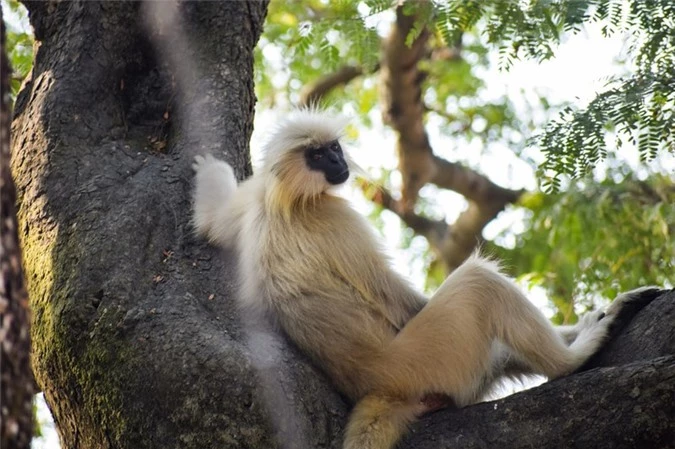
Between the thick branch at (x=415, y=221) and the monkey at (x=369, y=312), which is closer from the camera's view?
the monkey at (x=369, y=312)

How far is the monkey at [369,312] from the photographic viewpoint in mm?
5492

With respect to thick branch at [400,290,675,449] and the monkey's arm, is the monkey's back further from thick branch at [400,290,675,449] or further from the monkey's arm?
thick branch at [400,290,675,449]

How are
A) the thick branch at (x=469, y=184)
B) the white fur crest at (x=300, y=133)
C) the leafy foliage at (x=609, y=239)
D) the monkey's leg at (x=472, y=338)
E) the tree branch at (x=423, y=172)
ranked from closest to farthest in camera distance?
the monkey's leg at (x=472, y=338) < the white fur crest at (x=300, y=133) < the leafy foliage at (x=609, y=239) < the tree branch at (x=423, y=172) < the thick branch at (x=469, y=184)

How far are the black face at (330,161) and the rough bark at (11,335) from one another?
3678mm

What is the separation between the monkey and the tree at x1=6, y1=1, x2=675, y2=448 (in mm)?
177

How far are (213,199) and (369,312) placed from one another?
1.40m

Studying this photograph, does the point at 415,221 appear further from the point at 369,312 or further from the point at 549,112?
the point at 369,312

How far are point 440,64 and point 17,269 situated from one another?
12887 mm

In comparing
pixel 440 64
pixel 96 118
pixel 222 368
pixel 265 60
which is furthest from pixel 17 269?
pixel 440 64

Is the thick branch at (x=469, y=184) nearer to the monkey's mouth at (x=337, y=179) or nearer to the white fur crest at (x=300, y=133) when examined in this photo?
the white fur crest at (x=300, y=133)

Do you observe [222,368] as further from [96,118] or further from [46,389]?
[96,118]

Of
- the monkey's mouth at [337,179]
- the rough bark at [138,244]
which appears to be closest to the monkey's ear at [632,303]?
the rough bark at [138,244]

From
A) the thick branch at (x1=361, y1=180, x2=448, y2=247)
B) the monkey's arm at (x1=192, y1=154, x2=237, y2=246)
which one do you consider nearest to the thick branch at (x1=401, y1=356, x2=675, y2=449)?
the monkey's arm at (x1=192, y1=154, x2=237, y2=246)

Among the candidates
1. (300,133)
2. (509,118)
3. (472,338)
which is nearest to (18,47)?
(300,133)
